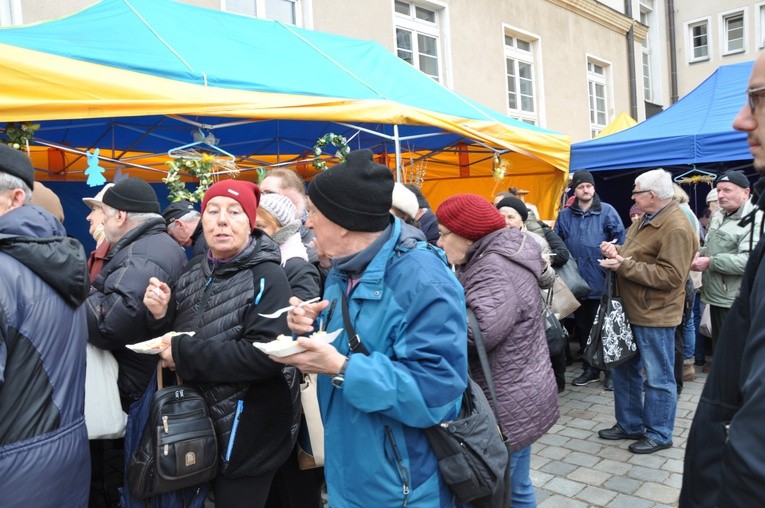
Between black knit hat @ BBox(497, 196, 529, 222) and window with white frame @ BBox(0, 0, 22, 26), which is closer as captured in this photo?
black knit hat @ BBox(497, 196, 529, 222)

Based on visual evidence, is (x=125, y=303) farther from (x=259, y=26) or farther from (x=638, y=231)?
(x=259, y=26)

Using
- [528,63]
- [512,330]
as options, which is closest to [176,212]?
[512,330]

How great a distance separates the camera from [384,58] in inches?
291

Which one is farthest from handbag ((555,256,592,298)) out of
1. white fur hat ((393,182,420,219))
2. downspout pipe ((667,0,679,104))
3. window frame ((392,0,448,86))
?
downspout pipe ((667,0,679,104))

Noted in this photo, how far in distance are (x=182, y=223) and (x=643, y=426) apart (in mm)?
3879

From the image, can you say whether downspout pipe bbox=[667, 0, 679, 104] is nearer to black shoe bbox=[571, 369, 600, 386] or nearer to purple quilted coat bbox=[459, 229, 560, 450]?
black shoe bbox=[571, 369, 600, 386]

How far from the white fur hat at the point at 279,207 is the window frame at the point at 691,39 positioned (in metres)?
23.6

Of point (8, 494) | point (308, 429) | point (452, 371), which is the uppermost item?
point (452, 371)

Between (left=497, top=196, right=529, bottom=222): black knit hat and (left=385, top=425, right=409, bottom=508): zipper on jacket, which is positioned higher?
(left=497, top=196, right=529, bottom=222): black knit hat

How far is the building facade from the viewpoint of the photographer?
8.96 m

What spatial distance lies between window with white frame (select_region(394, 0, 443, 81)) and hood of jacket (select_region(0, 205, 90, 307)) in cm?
917

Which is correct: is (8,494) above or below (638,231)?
below

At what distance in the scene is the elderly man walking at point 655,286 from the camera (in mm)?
3855

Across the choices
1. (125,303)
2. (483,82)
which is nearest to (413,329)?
(125,303)
